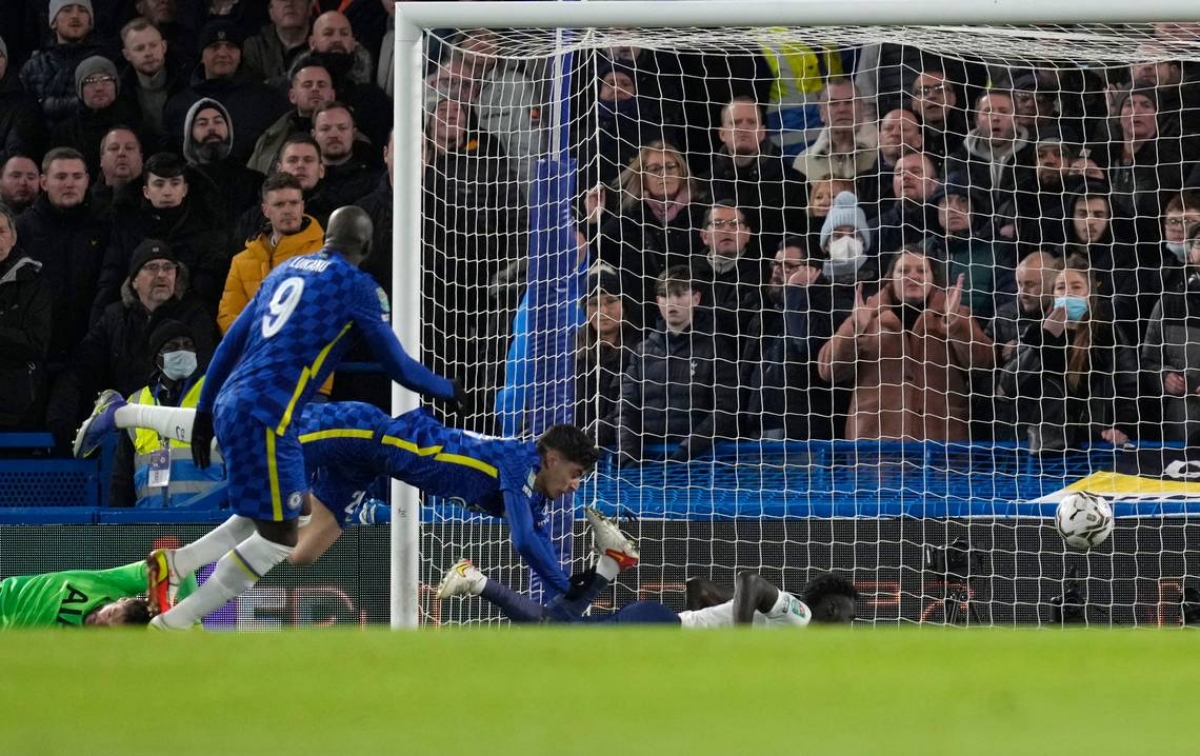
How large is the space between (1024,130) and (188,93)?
432 cm

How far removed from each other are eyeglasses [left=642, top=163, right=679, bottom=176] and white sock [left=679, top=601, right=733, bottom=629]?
7.16 ft

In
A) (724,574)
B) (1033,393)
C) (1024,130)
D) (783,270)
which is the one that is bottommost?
(724,574)

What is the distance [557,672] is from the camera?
3080mm

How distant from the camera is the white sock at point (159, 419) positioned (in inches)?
258

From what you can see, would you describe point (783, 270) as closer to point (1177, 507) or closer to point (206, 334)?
point (1177, 507)

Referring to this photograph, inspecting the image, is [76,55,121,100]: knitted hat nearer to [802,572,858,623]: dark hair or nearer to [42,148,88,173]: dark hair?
[42,148,88,173]: dark hair

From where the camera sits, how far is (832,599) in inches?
268

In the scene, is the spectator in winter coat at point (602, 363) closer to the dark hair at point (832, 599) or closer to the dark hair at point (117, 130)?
the dark hair at point (832, 599)

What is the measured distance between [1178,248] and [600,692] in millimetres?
5525

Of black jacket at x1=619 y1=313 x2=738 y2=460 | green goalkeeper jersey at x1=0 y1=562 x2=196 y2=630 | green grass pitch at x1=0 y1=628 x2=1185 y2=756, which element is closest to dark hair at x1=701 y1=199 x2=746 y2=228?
black jacket at x1=619 y1=313 x2=738 y2=460

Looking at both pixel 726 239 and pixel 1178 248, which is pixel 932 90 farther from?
pixel 1178 248

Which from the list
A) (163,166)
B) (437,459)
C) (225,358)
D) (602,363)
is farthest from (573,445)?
(163,166)

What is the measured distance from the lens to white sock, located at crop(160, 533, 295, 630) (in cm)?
593

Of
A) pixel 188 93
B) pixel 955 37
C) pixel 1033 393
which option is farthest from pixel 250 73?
pixel 1033 393
